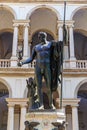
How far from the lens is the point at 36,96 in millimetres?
7145

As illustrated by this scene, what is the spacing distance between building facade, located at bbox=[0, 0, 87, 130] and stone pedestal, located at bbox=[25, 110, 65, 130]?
8834 millimetres

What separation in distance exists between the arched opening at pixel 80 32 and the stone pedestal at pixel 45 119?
14698 mm

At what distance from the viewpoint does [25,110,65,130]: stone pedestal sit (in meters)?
6.31

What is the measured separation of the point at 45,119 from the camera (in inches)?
250

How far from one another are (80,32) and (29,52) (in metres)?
4.62

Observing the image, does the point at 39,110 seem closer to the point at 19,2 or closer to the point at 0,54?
the point at 19,2

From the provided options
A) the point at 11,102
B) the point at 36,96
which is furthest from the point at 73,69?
the point at 36,96

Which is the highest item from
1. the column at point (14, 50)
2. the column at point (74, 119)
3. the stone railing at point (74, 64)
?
the column at point (14, 50)

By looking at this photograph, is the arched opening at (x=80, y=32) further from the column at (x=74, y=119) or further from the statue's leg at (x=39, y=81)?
the statue's leg at (x=39, y=81)

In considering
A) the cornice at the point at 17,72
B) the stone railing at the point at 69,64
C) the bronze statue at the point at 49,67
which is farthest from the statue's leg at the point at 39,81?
the stone railing at the point at 69,64

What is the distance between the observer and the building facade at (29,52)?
16828 mm

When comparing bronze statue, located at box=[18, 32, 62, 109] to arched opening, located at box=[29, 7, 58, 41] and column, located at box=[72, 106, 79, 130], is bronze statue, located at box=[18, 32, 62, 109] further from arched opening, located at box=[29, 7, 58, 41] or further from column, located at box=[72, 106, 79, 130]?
arched opening, located at box=[29, 7, 58, 41]

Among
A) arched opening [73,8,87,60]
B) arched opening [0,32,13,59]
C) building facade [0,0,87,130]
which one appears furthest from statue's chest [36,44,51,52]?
arched opening [0,32,13,59]

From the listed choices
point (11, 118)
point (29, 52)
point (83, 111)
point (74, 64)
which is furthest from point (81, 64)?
point (11, 118)
